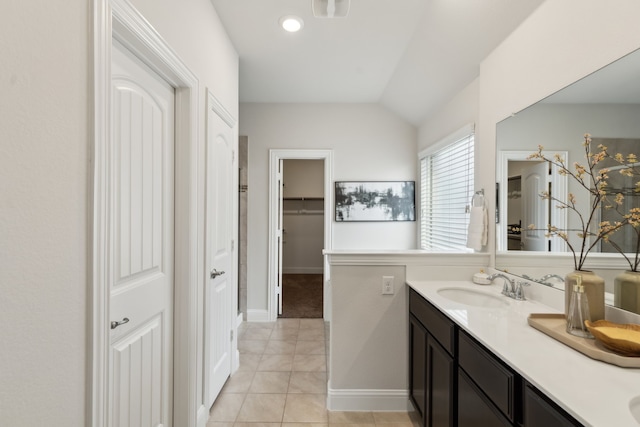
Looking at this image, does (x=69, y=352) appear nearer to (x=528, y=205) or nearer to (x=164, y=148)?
(x=164, y=148)

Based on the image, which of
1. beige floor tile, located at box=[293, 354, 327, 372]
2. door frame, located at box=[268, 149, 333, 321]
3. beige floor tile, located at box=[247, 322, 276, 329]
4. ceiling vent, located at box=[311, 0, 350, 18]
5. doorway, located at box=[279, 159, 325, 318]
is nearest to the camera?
ceiling vent, located at box=[311, 0, 350, 18]

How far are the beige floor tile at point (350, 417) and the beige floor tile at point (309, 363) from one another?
0.57m

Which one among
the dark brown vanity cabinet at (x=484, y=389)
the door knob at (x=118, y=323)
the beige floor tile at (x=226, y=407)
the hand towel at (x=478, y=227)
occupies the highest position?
the hand towel at (x=478, y=227)

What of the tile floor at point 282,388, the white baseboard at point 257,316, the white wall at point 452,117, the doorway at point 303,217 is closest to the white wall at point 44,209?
the tile floor at point 282,388

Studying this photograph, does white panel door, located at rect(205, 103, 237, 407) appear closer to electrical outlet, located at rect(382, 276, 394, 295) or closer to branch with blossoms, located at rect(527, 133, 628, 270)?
electrical outlet, located at rect(382, 276, 394, 295)

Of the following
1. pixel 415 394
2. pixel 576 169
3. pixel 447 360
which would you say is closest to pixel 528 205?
pixel 576 169

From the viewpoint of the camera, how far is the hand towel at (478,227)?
205 centimetres

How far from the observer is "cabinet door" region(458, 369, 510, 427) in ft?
3.43

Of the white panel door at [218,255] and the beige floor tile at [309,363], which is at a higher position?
the white panel door at [218,255]

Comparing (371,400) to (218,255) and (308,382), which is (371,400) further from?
(218,255)

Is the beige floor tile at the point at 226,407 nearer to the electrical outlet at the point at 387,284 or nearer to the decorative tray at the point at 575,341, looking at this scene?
the electrical outlet at the point at 387,284

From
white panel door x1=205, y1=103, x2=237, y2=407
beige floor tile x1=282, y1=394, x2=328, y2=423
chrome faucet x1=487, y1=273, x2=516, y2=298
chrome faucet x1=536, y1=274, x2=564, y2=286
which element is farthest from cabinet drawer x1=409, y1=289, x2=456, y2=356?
white panel door x1=205, y1=103, x2=237, y2=407

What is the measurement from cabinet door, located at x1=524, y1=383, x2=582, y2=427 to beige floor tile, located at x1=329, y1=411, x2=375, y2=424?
1.32 meters

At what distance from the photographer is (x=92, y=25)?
92 centimetres
